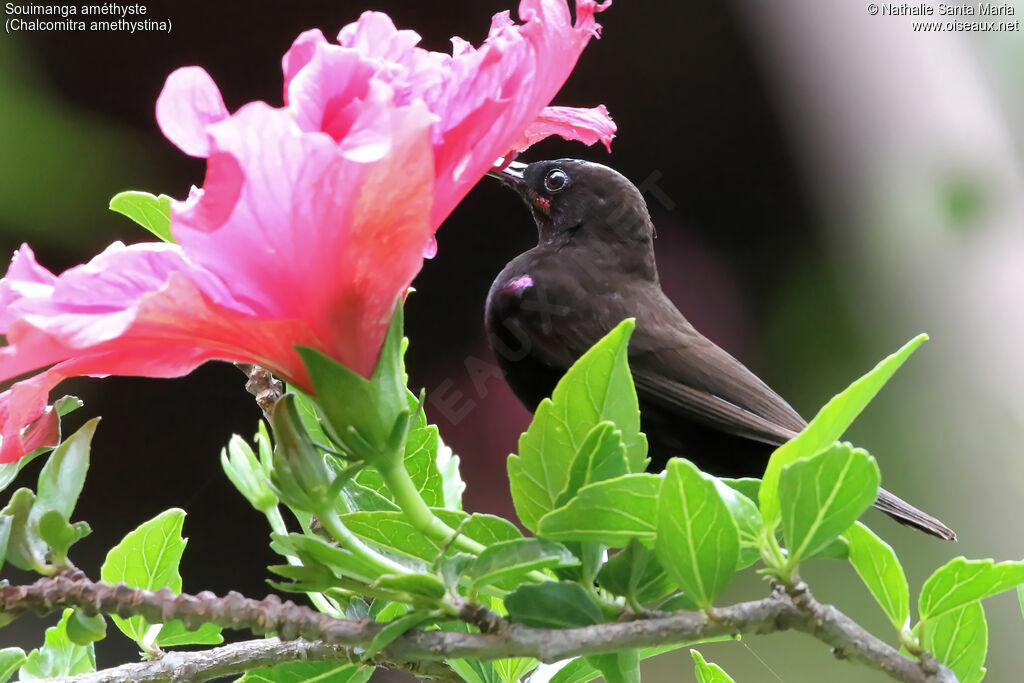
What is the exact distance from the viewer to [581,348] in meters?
0.58

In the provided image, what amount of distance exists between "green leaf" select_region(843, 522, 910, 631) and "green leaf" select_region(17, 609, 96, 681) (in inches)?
11.5

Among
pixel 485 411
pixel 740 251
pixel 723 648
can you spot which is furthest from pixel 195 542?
pixel 740 251

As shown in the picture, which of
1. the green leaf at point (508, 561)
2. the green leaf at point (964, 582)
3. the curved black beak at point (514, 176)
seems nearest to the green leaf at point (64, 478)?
the green leaf at point (508, 561)

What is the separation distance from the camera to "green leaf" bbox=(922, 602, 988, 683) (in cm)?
28

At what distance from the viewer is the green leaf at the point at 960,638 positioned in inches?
10.9

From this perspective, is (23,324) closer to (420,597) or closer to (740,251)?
(420,597)

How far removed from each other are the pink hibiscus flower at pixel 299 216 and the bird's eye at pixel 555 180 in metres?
0.43

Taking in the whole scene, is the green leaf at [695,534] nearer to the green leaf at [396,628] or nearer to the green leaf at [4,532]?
the green leaf at [396,628]

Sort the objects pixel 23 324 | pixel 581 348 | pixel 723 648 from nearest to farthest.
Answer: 1. pixel 23 324
2. pixel 581 348
3. pixel 723 648

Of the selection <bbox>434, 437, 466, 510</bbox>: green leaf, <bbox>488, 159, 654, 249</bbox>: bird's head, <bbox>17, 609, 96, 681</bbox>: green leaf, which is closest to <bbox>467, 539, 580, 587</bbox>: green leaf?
<bbox>434, 437, 466, 510</bbox>: green leaf

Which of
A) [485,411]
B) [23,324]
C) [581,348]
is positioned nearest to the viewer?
[23,324]

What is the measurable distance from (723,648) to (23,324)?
1288 mm

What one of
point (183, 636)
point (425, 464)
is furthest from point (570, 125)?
point (183, 636)

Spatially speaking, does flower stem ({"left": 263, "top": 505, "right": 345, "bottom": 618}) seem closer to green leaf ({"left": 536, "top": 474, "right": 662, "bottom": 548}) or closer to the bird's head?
green leaf ({"left": 536, "top": 474, "right": 662, "bottom": 548})
